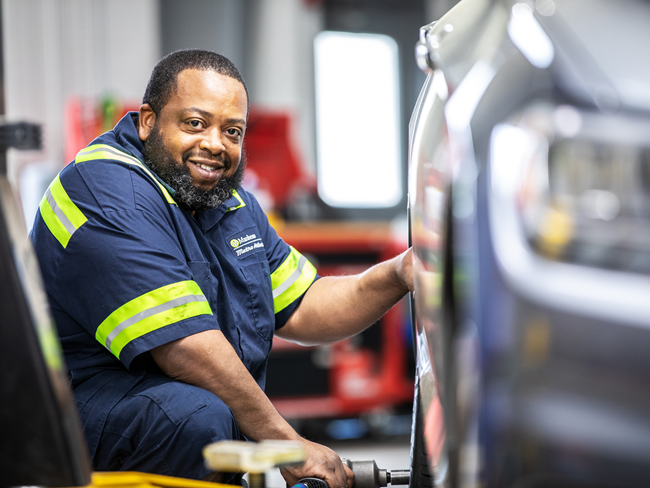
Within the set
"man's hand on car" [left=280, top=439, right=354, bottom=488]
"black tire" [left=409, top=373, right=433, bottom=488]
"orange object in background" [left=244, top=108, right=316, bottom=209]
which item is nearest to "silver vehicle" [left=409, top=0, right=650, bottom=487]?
"black tire" [left=409, top=373, right=433, bottom=488]

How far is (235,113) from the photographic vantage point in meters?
1.77

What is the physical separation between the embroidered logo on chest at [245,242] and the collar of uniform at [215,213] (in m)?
0.06

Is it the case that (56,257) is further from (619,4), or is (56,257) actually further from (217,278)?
(619,4)

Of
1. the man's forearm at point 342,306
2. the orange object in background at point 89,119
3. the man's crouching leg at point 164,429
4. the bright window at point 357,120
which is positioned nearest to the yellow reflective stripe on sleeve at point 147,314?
the man's crouching leg at point 164,429

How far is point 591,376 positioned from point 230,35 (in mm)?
5654

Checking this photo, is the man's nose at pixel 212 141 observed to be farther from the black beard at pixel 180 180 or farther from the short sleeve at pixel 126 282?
the short sleeve at pixel 126 282

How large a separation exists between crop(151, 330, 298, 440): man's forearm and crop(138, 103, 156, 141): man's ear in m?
0.63

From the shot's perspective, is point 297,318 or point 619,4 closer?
point 619,4

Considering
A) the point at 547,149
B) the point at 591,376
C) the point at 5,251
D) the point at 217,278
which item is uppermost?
the point at 547,149

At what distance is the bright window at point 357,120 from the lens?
6.42 m

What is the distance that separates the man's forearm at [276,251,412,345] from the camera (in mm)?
1828

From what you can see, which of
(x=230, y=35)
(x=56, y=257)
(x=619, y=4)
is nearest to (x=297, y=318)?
(x=56, y=257)

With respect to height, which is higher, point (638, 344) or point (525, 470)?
point (638, 344)

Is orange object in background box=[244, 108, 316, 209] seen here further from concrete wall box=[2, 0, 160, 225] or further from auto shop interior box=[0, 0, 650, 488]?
auto shop interior box=[0, 0, 650, 488]
